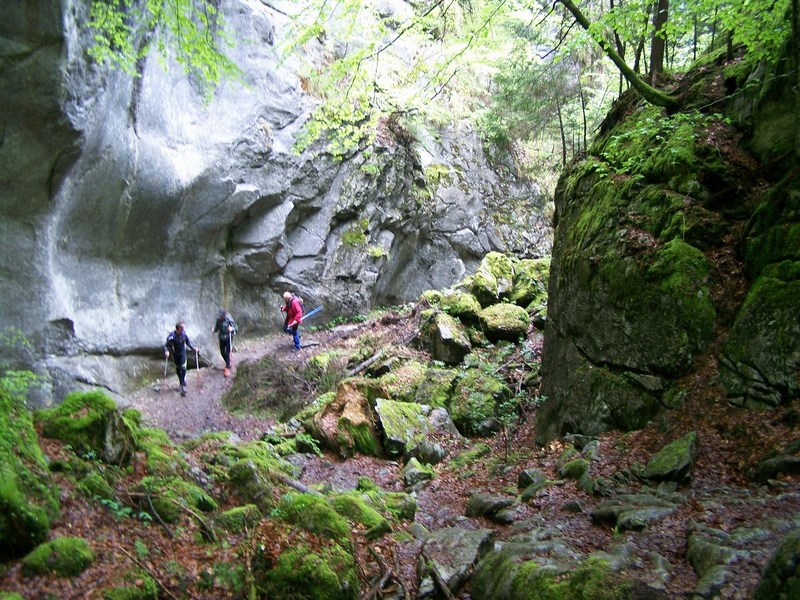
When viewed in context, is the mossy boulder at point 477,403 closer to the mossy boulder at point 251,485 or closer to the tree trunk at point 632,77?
the mossy boulder at point 251,485

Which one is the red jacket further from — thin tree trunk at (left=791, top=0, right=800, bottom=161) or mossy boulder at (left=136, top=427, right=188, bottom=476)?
thin tree trunk at (left=791, top=0, right=800, bottom=161)

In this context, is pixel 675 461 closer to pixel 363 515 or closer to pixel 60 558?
pixel 363 515

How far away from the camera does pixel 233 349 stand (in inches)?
695

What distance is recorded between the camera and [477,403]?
1110 centimetres

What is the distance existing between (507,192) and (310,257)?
1174 cm

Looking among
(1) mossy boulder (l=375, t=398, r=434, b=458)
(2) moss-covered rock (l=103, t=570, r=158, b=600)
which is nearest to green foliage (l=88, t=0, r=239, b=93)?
(1) mossy boulder (l=375, t=398, r=434, b=458)

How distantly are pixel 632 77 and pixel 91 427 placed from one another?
347 inches

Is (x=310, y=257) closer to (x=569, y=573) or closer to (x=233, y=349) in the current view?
(x=233, y=349)

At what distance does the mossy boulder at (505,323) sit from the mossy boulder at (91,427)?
31.4 ft

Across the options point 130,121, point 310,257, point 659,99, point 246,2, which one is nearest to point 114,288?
point 130,121

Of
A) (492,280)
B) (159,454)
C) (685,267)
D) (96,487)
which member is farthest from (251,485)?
(492,280)

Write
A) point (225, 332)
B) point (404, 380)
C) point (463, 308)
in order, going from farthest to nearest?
point (225, 332)
point (463, 308)
point (404, 380)

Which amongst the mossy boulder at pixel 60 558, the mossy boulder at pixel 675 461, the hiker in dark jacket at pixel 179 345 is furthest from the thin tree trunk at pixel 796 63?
the hiker in dark jacket at pixel 179 345

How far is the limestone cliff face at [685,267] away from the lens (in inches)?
250
